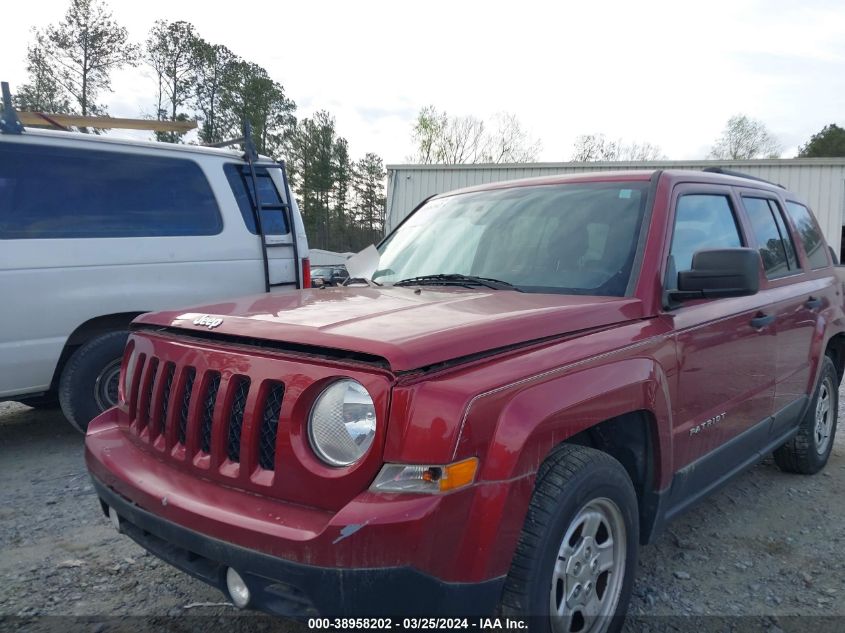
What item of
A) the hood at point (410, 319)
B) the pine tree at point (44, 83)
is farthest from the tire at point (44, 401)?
the pine tree at point (44, 83)

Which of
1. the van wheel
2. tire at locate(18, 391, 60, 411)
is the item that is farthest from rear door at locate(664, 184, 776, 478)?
tire at locate(18, 391, 60, 411)

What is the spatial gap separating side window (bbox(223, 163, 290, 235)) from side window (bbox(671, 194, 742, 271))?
3643 mm

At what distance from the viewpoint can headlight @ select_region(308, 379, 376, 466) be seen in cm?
179

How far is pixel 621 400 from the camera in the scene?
2.22 m

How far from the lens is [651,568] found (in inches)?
122

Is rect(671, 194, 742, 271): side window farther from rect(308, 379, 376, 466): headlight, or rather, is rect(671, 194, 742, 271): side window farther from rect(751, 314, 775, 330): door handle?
rect(308, 379, 376, 466): headlight

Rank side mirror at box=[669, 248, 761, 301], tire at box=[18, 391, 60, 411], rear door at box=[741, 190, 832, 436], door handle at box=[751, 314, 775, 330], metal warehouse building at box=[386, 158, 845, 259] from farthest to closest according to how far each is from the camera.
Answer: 1. metal warehouse building at box=[386, 158, 845, 259]
2. tire at box=[18, 391, 60, 411]
3. rear door at box=[741, 190, 832, 436]
4. door handle at box=[751, 314, 775, 330]
5. side mirror at box=[669, 248, 761, 301]

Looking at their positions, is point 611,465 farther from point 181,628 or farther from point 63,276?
point 63,276

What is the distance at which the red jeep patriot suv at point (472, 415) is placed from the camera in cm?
172

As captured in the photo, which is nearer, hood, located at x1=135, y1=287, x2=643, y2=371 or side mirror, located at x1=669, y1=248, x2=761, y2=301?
hood, located at x1=135, y1=287, x2=643, y2=371

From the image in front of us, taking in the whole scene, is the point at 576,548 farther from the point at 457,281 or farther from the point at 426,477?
the point at 457,281

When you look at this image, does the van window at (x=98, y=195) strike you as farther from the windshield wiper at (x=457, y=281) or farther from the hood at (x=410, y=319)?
the windshield wiper at (x=457, y=281)

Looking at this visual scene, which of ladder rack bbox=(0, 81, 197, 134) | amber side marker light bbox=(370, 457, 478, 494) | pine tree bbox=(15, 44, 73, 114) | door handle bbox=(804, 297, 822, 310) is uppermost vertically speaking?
pine tree bbox=(15, 44, 73, 114)

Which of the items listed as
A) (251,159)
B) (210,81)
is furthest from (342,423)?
(210,81)
